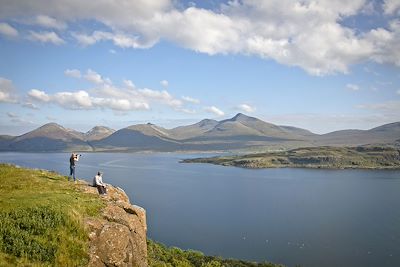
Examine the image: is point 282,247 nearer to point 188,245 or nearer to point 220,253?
point 220,253

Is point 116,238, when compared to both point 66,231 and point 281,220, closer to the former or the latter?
point 66,231

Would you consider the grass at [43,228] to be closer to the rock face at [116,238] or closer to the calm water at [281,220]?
the rock face at [116,238]

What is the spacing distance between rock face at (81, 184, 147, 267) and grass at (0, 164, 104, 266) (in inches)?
20.8

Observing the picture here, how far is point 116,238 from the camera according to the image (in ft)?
64.3

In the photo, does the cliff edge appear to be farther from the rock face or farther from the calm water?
the calm water

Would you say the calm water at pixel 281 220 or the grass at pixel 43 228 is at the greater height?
the grass at pixel 43 228

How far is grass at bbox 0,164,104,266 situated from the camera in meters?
17.1

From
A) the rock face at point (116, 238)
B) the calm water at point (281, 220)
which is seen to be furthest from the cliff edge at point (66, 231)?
the calm water at point (281, 220)

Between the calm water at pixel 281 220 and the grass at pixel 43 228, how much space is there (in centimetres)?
5060

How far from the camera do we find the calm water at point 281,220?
68375 mm

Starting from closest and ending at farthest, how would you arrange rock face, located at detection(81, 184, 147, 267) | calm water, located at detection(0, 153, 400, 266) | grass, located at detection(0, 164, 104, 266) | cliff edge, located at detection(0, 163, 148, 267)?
grass, located at detection(0, 164, 104, 266) < cliff edge, located at detection(0, 163, 148, 267) < rock face, located at detection(81, 184, 147, 267) < calm water, located at detection(0, 153, 400, 266)

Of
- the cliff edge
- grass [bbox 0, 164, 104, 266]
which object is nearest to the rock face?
the cliff edge

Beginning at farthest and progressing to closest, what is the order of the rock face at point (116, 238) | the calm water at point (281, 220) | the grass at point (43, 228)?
the calm water at point (281, 220) < the rock face at point (116, 238) < the grass at point (43, 228)

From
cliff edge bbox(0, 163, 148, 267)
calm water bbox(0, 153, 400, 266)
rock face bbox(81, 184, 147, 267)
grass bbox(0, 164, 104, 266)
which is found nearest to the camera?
grass bbox(0, 164, 104, 266)
